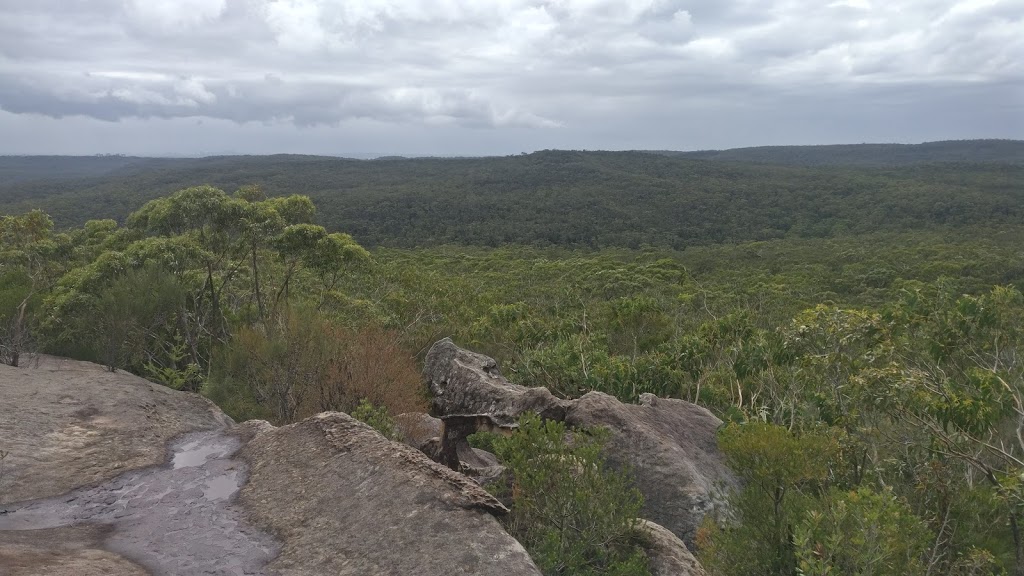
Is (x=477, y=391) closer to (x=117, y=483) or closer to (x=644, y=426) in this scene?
(x=644, y=426)

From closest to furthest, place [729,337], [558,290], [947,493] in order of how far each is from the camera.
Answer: [947,493]
[729,337]
[558,290]

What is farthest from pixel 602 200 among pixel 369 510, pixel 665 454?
pixel 369 510

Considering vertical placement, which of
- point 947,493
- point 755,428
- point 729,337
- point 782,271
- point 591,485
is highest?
point 755,428

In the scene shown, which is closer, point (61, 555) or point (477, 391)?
point (61, 555)

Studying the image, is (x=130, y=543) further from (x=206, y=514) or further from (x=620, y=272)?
(x=620, y=272)

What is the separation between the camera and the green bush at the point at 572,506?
714 centimetres

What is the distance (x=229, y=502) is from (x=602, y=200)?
12283 centimetres

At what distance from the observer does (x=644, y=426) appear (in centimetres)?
1198

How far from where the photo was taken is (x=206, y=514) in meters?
7.81

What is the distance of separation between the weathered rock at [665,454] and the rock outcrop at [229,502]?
3.49m

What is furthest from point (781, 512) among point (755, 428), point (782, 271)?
point (782, 271)

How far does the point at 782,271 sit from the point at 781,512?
59.2 meters

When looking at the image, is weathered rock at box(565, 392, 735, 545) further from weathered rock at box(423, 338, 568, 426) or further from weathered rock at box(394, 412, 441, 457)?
weathered rock at box(394, 412, 441, 457)

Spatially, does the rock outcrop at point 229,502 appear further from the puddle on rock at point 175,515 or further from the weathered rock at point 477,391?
the weathered rock at point 477,391
